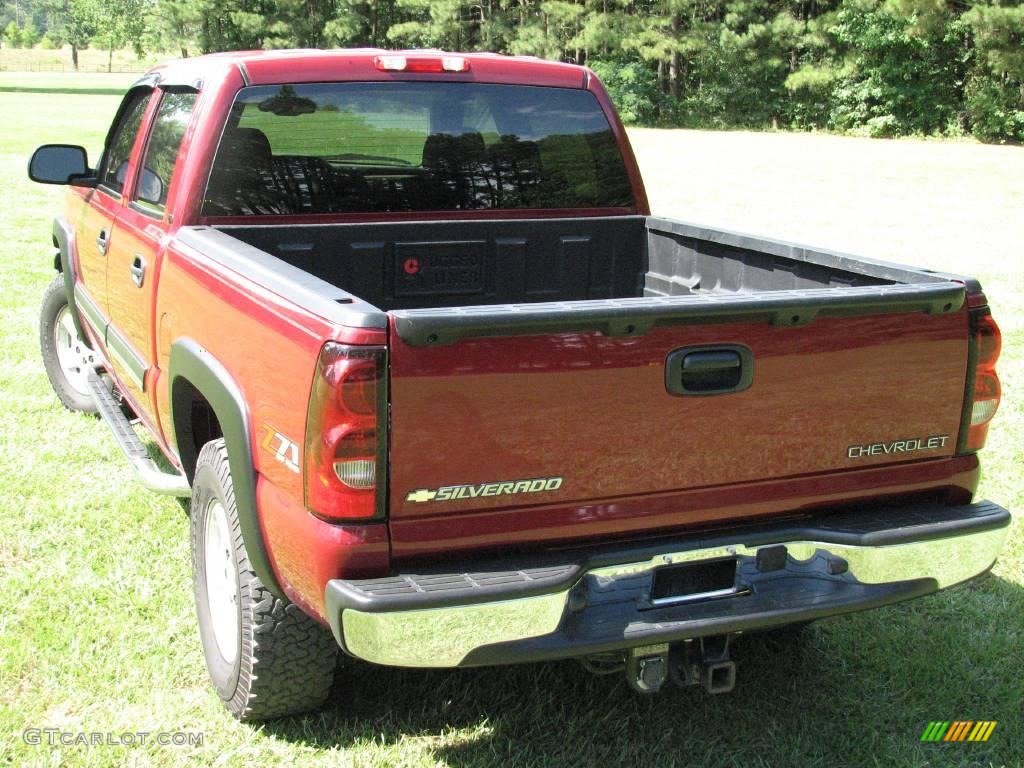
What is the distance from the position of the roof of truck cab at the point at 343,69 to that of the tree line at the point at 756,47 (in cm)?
3239

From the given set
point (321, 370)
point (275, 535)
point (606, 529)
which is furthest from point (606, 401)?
point (275, 535)

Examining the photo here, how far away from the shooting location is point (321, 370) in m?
2.45

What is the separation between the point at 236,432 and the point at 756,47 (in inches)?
1692

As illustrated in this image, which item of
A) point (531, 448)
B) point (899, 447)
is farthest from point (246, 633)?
point (899, 447)

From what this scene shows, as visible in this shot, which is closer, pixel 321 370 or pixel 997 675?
pixel 321 370

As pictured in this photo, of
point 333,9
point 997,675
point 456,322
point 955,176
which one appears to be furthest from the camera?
point 333,9

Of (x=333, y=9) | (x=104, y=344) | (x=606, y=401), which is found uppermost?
(x=333, y=9)

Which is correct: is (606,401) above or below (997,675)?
above

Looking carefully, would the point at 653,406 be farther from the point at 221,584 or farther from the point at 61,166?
the point at 61,166

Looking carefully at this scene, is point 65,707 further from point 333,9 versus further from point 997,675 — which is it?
point 333,9

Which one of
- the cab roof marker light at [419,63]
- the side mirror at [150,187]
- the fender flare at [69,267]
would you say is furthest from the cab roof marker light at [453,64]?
the fender flare at [69,267]

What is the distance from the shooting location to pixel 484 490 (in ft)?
8.34

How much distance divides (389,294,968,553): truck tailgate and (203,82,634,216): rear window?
1791mm

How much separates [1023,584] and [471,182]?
8.79 feet
